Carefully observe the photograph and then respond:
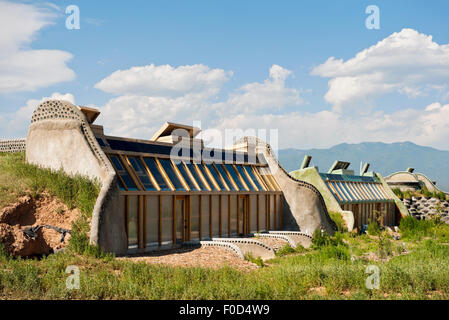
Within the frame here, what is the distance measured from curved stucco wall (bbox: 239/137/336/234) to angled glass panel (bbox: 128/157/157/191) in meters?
10.2

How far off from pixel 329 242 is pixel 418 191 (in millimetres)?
22257

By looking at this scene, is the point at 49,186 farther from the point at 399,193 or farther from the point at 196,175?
the point at 399,193

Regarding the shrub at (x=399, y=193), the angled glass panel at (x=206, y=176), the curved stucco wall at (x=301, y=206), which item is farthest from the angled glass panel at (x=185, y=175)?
the shrub at (x=399, y=193)

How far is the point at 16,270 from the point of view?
38.9 ft

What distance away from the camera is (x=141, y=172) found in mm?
19547

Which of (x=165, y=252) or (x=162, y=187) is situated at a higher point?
(x=162, y=187)

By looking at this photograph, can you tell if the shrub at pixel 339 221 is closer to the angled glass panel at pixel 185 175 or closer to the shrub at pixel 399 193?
Answer: the angled glass panel at pixel 185 175

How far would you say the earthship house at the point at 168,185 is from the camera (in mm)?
17656

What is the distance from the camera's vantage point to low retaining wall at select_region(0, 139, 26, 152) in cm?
2523

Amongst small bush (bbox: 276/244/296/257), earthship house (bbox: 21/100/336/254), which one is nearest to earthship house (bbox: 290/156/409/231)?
earthship house (bbox: 21/100/336/254)
